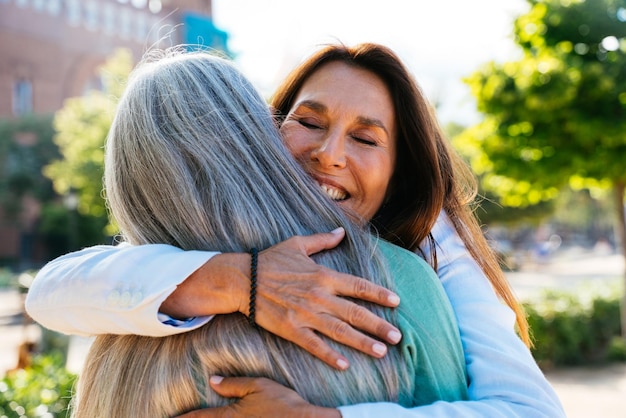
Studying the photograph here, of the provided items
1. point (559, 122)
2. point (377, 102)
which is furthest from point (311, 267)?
point (559, 122)

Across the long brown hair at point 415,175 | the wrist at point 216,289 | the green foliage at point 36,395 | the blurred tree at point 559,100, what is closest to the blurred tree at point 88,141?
the blurred tree at point 559,100

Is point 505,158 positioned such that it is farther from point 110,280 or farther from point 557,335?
point 110,280

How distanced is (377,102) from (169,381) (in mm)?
1197

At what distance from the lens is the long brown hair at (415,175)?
2.21 metres

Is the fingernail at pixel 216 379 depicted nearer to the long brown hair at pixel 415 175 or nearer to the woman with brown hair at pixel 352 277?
the woman with brown hair at pixel 352 277

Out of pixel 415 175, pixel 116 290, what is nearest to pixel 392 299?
pixel 116 290

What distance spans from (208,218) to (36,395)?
312cm

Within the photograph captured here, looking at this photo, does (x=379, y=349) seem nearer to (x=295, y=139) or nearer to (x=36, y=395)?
(x=295, y=139)

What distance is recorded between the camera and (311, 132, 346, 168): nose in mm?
1989

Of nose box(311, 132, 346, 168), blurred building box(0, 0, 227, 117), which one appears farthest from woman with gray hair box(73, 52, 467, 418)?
blurred building box(0, 0, 227, 117)

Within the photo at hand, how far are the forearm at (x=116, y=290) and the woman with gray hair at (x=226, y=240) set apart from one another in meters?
0.08

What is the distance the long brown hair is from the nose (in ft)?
0.99

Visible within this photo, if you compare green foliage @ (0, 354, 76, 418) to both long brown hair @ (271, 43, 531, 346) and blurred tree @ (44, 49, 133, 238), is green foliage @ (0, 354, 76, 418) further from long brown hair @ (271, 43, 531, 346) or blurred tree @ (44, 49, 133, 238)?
blurred tree @ (44, 49, 133, 238)

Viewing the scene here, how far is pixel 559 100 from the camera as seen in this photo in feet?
27.9
